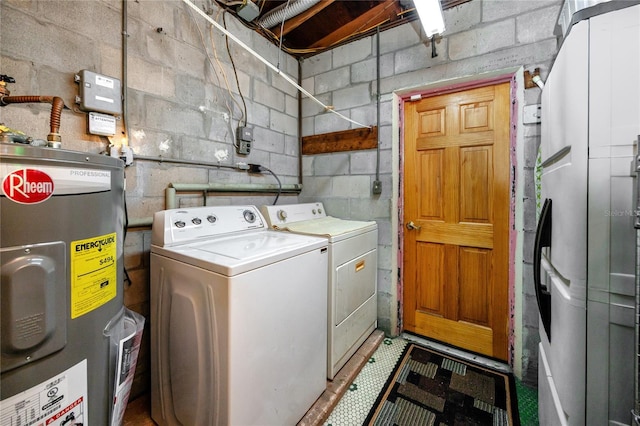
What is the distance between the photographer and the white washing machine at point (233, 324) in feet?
3.36

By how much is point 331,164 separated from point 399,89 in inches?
34.3

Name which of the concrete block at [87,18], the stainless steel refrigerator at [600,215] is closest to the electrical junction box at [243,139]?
the concrete block at [87,18]

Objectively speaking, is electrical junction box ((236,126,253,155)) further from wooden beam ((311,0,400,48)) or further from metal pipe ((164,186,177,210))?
wooden beam ((311,0,400,48))

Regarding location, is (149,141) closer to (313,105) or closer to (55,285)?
(55,285)

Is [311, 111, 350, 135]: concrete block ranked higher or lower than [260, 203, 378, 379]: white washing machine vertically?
higher

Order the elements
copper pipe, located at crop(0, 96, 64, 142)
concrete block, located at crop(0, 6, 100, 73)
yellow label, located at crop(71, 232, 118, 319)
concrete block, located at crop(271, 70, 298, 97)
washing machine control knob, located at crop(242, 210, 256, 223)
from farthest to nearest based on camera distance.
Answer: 1. concrete block, located at crop(271, 70, 298, 97)
2. washing machine control knob, located at crop(242, 210, 256, 223)
3. concrete block, located at crop(0, 6, 100, 73)
4. copper pipe, located at crop(0, 96, 64, 142)
5. yellow label, located at crop(71, 232, 118, 319)

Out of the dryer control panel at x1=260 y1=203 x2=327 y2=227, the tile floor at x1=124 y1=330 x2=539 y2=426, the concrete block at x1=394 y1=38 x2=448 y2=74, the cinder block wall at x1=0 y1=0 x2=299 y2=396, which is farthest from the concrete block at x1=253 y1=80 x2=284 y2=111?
the tile floor at x1=124 y1=330 x2=539 y2=426

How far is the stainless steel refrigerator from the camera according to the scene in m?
0.70

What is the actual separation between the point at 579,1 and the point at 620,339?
41.9 inches

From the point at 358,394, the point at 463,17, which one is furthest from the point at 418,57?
the point at 358,394

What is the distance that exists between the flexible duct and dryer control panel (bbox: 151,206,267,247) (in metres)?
1.54

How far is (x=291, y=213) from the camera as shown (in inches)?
84.1

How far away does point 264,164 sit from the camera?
2.34 metres

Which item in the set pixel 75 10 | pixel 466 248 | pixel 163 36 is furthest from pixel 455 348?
pixel 75 10
